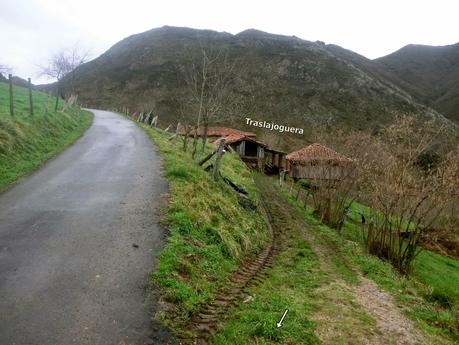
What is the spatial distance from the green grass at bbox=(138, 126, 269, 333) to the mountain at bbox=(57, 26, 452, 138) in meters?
57.7

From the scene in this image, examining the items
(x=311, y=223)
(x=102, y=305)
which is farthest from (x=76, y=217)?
(x=311, y=223)

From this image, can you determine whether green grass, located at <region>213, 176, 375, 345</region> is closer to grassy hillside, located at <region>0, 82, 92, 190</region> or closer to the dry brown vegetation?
the dry brown vegetation

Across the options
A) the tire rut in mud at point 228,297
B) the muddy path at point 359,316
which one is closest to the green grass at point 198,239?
the tire rut in mud at point 228,297

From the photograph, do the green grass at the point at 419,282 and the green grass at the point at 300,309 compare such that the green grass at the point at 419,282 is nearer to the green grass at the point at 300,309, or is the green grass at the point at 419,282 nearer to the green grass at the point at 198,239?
the green grass at the point at 300,309

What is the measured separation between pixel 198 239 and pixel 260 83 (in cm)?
8682

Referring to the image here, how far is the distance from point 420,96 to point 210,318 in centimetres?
13324

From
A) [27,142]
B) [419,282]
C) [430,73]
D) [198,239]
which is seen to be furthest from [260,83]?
[430,73]

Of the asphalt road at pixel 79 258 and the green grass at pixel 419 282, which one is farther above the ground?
the asphalt road at pixel 79 258

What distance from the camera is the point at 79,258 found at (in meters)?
7.87

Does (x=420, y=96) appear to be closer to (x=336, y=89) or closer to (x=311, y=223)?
(x=336, y=89)

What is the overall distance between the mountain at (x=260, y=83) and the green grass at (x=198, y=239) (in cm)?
5767

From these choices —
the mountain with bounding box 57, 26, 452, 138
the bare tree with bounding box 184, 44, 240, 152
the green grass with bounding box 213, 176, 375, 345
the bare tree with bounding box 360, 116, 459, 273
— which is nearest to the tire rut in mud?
the green grass with bounding box 213, 176, 375, 345

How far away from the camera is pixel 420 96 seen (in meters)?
124

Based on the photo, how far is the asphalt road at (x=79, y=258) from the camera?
5879mm
